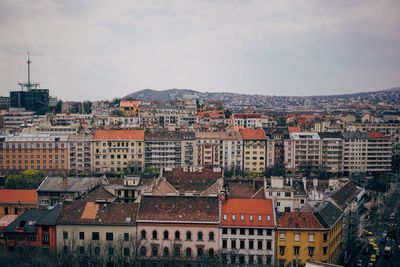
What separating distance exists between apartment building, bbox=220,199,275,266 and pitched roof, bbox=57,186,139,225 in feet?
16.1

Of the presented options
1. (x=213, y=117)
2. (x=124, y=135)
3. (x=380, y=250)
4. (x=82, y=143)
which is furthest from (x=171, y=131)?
(x=380, y=250)

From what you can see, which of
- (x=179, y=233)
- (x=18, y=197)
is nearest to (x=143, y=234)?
(x=179, y=233)

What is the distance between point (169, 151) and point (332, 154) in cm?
1743

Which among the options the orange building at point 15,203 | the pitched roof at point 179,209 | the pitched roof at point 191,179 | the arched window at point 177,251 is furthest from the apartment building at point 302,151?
the arched window at point 177,251

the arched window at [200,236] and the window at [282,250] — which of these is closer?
the window at [282,250]

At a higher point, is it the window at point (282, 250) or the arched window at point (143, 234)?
the arched window at point (143, 234)

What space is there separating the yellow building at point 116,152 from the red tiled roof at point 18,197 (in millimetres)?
23977

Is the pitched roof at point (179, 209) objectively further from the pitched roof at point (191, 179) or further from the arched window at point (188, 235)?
the pitched roof at point (191, 179)

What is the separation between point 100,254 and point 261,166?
35.5m

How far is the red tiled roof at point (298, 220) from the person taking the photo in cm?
3069

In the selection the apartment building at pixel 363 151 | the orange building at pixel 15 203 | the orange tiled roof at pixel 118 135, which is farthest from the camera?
the apartment building at pixel 363 151

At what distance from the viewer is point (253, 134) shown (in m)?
65.1

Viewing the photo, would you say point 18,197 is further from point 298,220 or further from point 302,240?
point 302,240

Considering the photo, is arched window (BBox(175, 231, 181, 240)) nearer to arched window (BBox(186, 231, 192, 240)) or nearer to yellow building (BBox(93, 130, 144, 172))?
arched window (BBox(186, 231, 192, 240))
